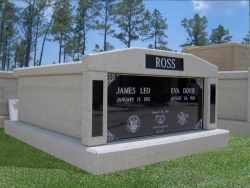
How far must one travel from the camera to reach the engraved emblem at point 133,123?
18.4 feet

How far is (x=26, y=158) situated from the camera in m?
5.76

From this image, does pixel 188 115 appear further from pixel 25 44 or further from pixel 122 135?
pixel 25 44

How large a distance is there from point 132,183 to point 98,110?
1352 mm

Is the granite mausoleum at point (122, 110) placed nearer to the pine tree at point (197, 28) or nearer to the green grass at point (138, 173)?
the green grass at point (138, 173)

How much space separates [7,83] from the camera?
9.99 m

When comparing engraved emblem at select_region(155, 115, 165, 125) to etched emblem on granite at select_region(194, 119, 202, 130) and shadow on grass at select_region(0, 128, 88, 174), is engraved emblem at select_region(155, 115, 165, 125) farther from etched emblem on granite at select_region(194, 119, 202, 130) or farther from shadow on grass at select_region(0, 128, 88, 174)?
shadow on grass at select_region(0, 128, 88, 174)

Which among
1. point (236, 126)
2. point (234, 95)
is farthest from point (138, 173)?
point (234, 95)

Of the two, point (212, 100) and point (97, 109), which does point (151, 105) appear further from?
point (212, 100)

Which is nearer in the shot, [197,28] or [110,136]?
[110,136]

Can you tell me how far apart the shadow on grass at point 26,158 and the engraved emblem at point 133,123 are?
50.1 inches

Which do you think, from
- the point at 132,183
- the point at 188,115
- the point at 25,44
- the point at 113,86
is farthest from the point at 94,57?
the point at 25,44

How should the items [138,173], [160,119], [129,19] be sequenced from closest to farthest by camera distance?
1. [138,173]
2. [160,119]
3. [129,19]

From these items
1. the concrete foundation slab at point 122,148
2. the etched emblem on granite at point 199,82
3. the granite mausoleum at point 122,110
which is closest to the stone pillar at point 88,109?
the granite mausoleum at point 122,110

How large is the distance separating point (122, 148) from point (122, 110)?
796mm
